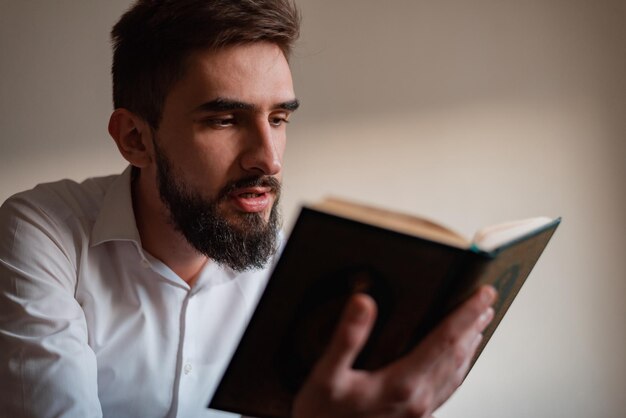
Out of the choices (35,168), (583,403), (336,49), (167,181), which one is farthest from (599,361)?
(35,168)

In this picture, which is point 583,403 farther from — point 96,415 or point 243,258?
point 96,415

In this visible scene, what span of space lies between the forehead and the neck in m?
0.22

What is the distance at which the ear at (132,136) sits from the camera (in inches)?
55.8

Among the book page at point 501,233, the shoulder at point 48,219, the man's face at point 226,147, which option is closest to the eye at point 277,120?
the man's face at point 226,147

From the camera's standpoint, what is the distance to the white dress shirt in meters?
1.14

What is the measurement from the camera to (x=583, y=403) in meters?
2.14

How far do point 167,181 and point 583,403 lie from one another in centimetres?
147

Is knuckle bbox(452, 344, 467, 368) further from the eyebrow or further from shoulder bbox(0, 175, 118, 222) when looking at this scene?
shoulder bbox(0, 175, 118, 222)

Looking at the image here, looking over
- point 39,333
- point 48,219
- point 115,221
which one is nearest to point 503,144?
point 115,221

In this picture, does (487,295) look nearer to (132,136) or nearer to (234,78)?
(234,78)

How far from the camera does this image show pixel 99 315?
4.30ft

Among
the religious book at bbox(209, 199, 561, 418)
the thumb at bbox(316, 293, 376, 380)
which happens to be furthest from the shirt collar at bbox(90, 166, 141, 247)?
the thumb at bbox(316, 293, 376, 380)

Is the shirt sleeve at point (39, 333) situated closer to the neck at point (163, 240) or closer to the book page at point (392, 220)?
the neck at point (163, 240)

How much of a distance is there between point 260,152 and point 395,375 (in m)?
0.56
